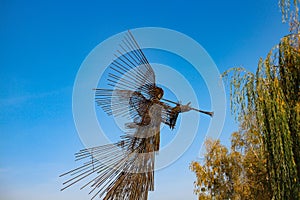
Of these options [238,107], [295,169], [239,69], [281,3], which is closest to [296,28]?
[281,3]

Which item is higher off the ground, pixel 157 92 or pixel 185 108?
pixel 157 92

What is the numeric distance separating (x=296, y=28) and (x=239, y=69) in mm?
791

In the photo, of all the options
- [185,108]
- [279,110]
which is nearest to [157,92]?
[185,108]

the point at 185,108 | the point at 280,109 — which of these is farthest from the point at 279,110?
the point at 185,108

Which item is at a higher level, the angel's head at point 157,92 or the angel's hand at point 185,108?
the angel's head at point 157,92

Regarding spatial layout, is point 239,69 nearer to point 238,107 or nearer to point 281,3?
point 238,107

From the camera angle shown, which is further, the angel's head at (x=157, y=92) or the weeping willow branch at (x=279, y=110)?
the angel's head at (x=157, y=92)

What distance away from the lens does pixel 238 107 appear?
12.9ft

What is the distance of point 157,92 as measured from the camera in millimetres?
4770

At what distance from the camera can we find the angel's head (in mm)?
4758

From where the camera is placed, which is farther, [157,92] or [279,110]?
[157,92]

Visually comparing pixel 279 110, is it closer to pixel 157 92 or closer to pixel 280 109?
pixel 280 109

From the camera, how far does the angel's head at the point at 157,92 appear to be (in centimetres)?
476

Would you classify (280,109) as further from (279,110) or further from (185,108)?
(185,108)
